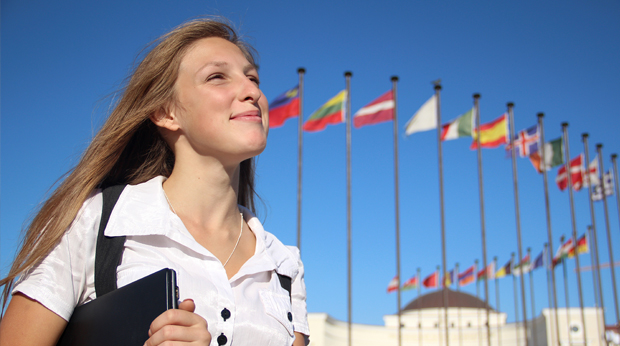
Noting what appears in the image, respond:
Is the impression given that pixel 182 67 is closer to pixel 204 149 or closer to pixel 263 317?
pixel 204 149

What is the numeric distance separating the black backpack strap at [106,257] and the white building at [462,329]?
3060cm

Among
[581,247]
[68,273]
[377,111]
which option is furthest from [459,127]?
[68,273]

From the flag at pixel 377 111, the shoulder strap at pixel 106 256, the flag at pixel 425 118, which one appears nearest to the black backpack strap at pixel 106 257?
the shoulder strap at pixel 106 256

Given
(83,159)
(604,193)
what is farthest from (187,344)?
(604,193)

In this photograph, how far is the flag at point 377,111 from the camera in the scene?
45.6ft

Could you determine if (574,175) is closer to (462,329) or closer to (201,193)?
(462,329)

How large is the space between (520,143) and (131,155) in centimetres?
1719

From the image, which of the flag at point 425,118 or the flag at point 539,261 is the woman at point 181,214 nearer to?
the flag at point 425,118

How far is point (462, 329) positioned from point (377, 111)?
90.9ft

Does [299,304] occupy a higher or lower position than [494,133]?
lower

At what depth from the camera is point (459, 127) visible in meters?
15.4

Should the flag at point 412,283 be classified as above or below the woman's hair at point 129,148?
above

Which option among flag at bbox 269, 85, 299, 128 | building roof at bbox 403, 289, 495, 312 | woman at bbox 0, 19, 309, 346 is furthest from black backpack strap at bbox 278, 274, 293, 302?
building roof at bbox 403, 289, 495, 312

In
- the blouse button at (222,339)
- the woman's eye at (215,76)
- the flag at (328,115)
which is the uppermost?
the flag at (328,115)
